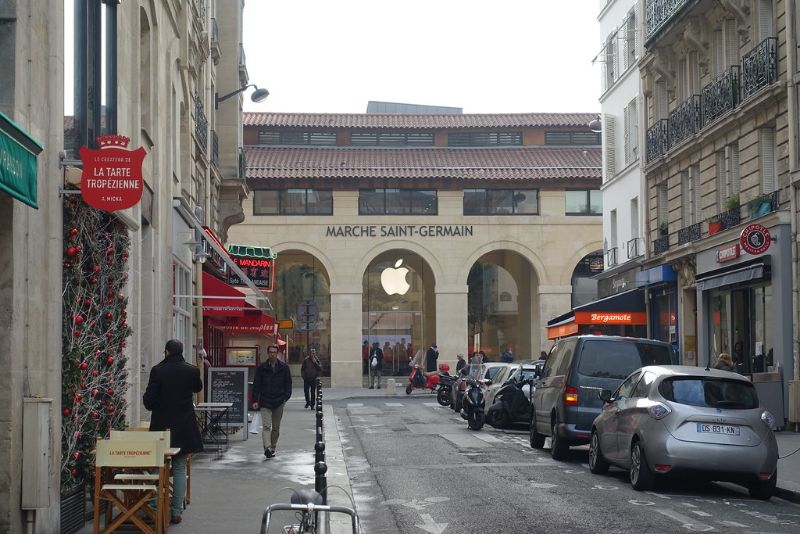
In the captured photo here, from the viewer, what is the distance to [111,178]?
11734mm

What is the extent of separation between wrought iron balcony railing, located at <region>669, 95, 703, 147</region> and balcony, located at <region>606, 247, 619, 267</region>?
27.0 ft

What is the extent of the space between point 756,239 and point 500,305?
37.5 meters

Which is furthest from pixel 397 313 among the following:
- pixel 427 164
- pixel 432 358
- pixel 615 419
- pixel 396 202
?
pixel 615 419

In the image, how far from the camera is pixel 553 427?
20.6 meters

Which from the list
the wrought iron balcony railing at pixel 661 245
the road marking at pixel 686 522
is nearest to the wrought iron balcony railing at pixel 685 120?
the wrought iron balcony railing at pixel 661 245

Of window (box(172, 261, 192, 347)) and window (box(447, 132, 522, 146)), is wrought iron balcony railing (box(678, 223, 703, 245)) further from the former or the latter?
window (box(447, 132, 522, 146))

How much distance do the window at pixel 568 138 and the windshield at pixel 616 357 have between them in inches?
1666

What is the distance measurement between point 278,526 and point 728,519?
467 cm

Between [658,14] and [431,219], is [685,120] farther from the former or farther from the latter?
[431,219]

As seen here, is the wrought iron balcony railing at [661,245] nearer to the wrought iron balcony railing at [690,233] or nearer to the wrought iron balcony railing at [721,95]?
the wrought iron balcony railing at [690,233]

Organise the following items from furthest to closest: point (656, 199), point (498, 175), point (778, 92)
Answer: point (498, 175)
point (656, 199)
point (778, 92)

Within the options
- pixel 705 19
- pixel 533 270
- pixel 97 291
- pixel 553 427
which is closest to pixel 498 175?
pixel 533 270

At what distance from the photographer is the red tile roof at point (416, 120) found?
61.4 metres

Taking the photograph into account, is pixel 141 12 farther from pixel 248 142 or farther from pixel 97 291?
pixel 248 142
